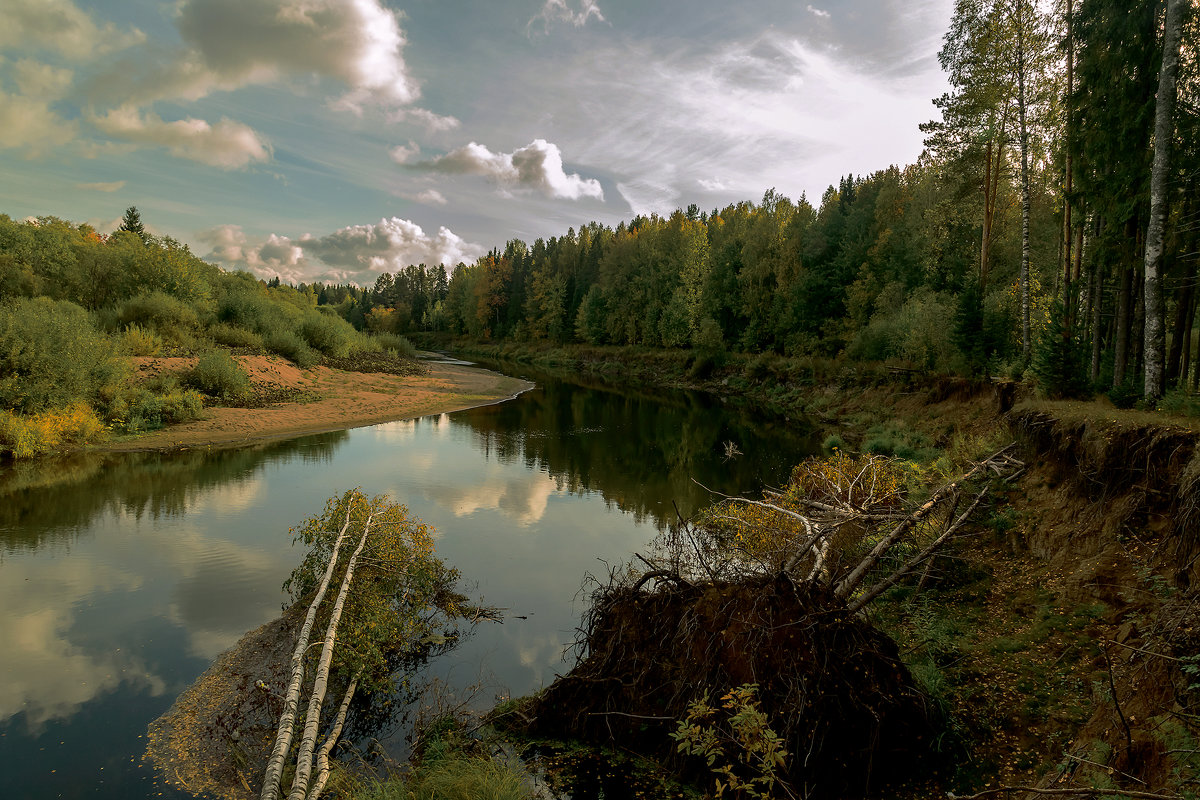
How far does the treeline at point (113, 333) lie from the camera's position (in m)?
20.4

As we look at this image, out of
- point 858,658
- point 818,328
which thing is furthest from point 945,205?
point 858,658

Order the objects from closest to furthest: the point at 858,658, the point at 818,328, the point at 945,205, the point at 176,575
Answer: the point at 858,658 < the point at 176,575 < the point at 945,205 < the point at 818,328

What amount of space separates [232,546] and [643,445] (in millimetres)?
17554

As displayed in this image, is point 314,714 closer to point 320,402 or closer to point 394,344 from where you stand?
point 320,402

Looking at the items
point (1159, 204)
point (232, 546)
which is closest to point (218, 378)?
point (232, 546)

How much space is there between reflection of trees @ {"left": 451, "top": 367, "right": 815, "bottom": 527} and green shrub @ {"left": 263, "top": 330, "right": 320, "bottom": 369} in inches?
492

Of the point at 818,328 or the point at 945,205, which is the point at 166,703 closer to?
the point at 945,205

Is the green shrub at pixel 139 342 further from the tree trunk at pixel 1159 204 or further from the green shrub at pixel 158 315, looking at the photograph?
the tree trunk at pixel 1159 204

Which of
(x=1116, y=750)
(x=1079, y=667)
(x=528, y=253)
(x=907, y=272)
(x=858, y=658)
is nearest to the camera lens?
(x=1116, y=750)

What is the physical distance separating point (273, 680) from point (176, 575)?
5.55m

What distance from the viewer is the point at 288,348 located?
3975cm

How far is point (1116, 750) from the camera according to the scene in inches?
190

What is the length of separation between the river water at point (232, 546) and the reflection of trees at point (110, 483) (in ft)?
0.26

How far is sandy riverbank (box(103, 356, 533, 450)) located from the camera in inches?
985
